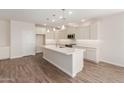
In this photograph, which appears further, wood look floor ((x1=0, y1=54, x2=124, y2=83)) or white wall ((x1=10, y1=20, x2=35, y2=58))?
white wall ((x1=10, y1=20, x2=35, y2=58))

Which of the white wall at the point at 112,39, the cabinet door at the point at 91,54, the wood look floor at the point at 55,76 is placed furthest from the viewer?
the cabinet door at the point at 91,54

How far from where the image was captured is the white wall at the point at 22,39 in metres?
6.94

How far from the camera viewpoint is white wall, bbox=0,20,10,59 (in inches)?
260

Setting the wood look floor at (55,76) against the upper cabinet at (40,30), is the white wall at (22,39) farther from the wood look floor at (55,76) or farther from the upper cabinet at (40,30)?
the wood look floor at (55,76)

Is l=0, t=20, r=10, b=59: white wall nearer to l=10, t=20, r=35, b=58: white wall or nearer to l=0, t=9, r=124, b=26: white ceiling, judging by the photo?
l=10, t=20, r=35, b=58: white wall

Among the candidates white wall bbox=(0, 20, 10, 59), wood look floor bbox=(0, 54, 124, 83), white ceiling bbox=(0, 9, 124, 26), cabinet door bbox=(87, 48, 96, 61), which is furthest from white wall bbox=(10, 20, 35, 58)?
cabinet door bbox=(87, 48, 96, 61)

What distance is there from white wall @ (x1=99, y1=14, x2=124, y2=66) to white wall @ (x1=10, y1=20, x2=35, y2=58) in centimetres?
513

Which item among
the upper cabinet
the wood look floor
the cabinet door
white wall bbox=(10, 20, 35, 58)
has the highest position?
the upper cabinet

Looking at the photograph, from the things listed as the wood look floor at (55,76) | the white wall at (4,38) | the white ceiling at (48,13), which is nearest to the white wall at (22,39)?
the white wall at (4,38)

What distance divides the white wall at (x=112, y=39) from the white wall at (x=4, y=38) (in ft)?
19.9

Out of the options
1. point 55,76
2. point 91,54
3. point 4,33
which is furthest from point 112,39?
point 4,33
